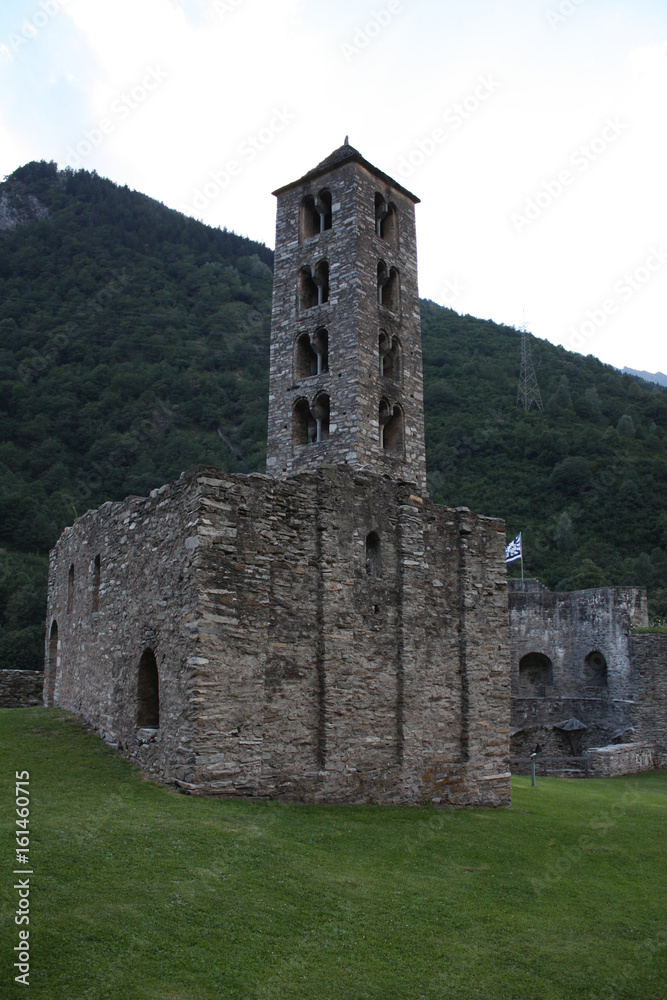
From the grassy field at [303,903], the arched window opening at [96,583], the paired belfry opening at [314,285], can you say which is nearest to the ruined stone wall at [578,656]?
the paired belfry opening at [314,285]

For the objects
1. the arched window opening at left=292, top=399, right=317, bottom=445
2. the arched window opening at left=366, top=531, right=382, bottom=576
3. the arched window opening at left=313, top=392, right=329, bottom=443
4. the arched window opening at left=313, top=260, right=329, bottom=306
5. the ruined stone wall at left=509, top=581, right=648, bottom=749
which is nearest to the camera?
the arched window opening at left=366, top=531, right=382, bottom=576

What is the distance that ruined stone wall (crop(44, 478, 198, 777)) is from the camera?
33.9ft

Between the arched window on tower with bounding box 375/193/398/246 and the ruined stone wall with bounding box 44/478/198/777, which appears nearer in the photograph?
the ruined stone wall with bounding box 44/478/198/777

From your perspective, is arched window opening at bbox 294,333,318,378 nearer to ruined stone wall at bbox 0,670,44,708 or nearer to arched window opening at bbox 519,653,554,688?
ruined stone wall at bbox 0,670,44,708

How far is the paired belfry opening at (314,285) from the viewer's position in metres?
24.3

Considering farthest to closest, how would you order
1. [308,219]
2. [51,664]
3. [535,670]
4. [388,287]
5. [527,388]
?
[527,388], [535,670], [308,219], [388,287], [51,664]

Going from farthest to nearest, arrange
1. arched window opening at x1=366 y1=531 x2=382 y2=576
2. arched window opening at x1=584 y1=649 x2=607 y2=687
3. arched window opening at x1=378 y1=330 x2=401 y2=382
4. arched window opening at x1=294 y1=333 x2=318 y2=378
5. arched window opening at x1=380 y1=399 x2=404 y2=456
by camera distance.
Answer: arched window opening at x1=584 y1=649 x2=607 y2=687, arched window opening at x1=378 y1=330 x2=401 y2=382, arched window opening at x1=294 y1=333 x2=318 y2=378, arched window opening at x1=380 y1=399 x2=404 y2=456, arched window opening at x1=366 y1=531 x2=382 y2=576

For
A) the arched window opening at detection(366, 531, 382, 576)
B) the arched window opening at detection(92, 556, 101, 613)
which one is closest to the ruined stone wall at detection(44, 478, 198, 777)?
the arched window opening at detection(92, 556, 101, 613)

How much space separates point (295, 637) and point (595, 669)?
25636 millimetres

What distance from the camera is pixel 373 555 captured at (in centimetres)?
1284

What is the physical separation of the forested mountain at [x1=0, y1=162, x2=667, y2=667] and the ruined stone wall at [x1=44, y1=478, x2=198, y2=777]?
2804cm

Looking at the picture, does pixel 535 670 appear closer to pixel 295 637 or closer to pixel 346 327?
pixel 346 327

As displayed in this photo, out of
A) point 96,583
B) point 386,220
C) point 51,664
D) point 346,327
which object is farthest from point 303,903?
point 386,220

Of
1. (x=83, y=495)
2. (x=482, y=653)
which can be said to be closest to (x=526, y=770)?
(x=482, y=653)
